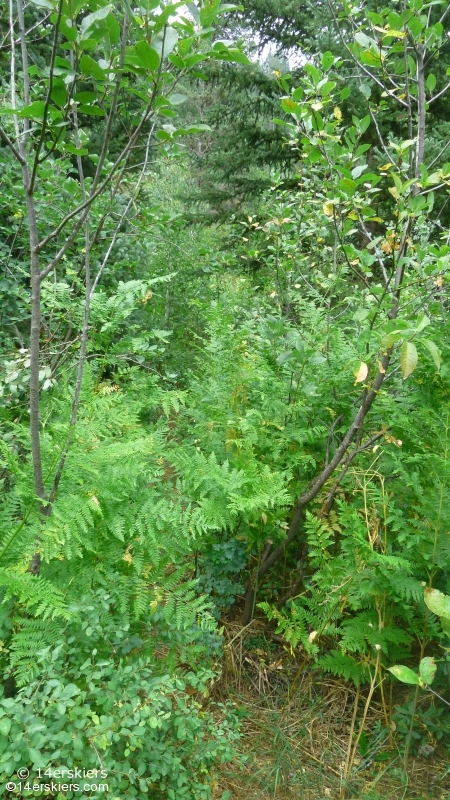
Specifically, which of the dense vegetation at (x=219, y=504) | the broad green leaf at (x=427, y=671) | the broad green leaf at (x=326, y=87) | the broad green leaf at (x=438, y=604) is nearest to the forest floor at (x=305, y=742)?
the dense vegetation at (x=219, y=504)

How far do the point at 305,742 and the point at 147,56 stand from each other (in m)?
2.63

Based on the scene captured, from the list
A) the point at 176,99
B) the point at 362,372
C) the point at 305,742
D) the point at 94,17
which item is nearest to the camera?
the point at 94,17

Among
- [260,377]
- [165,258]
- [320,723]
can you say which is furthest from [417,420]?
[165,258]

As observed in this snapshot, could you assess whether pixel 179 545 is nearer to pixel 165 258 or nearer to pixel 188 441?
pixel 188 441

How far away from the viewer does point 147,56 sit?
1387 millimetres

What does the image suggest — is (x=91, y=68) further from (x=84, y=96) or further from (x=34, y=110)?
(x=34, y=110)

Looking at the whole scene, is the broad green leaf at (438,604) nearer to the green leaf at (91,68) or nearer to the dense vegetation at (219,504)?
the dense vegetation at (219,504)

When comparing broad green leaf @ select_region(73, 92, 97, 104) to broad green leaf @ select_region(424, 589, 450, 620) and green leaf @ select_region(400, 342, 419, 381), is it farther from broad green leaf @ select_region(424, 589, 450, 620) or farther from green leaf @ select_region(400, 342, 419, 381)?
broad green leaf @ select_region(424, 589, 450, 620)

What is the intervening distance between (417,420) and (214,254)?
72.2 inches

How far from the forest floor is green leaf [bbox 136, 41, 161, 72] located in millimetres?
2295

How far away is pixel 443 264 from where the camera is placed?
1.91 meters

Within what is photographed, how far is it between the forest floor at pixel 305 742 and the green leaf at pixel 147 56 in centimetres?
230

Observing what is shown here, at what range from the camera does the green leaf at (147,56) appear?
1.36 m

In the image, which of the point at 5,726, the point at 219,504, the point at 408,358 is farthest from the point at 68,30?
the point at 5,726
